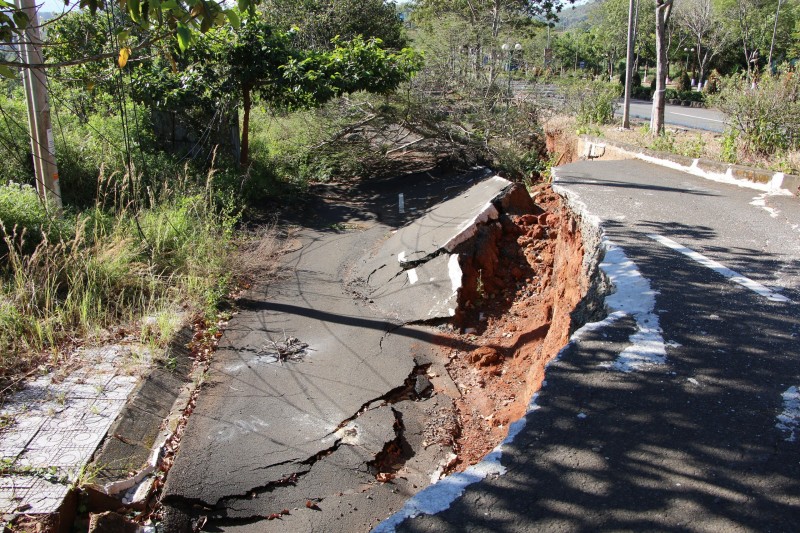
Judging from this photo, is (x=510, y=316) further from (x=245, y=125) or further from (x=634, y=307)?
(x=245, y=125)

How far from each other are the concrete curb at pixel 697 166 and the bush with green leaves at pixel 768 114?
82 cm

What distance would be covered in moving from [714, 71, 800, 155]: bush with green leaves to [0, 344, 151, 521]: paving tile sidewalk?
30.1 feet

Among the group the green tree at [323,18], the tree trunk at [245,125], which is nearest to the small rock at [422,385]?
the tree trunk at [245,125]

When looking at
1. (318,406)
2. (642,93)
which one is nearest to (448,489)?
(318,406)

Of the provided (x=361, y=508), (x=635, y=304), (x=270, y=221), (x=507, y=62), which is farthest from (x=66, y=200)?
(x=507, y=62)

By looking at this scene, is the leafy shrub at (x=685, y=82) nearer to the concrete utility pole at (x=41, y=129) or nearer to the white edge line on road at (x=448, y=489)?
the concrete utility pole at (x=41, y=129)

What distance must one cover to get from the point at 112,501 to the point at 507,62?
13.0 meters

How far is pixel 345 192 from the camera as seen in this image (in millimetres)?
14562

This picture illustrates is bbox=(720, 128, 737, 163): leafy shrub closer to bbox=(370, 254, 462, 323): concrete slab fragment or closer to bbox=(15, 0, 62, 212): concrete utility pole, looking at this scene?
bbox=(370, 254, 462, 323): concrete slab fragment

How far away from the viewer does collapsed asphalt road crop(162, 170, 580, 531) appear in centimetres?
461

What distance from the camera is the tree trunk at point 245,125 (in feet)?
44.4

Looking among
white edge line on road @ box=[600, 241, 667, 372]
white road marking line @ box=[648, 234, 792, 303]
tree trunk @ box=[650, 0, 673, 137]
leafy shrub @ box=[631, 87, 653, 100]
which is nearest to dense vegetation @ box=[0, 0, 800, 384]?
tree trunk @ box=[650, 0, 673, 137]

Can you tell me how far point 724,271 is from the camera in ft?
17.3

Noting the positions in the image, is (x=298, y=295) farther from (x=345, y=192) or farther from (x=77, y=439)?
(x=345, y=192)
